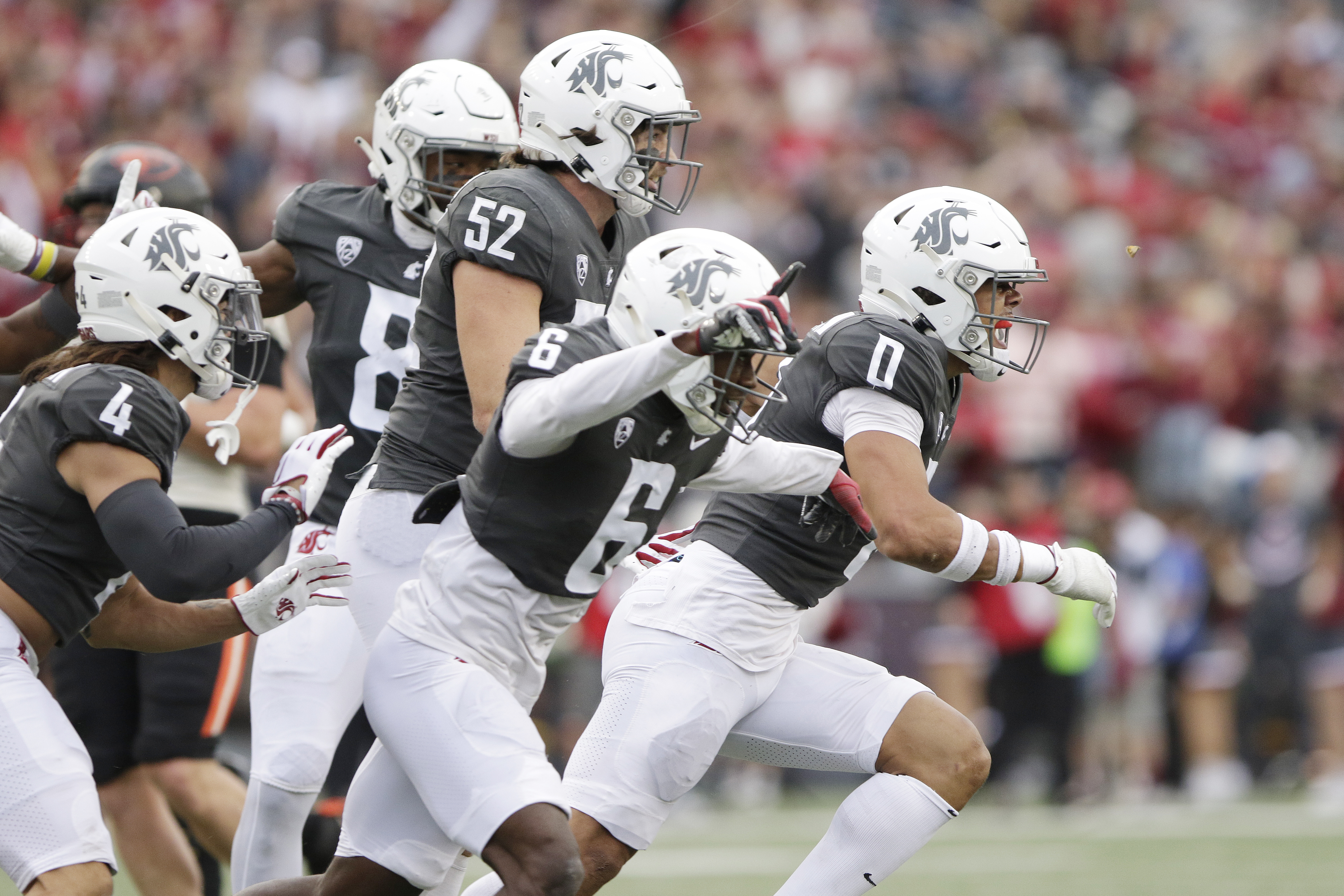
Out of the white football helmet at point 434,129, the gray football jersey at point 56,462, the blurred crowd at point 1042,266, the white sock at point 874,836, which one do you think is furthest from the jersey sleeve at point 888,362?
the blurred crowd at point 1042,266

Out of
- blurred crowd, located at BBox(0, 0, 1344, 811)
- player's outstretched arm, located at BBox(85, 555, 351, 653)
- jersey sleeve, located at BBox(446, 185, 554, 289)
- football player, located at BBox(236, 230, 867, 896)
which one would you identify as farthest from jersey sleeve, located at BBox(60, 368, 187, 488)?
blurred crowd, located at BBox(0, 0, 1344, 811)

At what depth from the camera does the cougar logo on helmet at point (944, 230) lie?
426 centimetres

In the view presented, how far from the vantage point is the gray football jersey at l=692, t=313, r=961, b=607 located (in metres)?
4.02

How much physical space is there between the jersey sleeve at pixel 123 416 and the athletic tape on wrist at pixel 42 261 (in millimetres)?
1155

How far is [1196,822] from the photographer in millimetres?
9039

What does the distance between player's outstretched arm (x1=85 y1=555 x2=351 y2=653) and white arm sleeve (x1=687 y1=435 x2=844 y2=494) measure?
0.86 meters

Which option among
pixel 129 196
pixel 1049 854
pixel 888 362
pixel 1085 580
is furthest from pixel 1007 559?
pixel 1049 854

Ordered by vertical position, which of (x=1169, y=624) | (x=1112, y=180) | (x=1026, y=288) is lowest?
(x=1169, y=624)

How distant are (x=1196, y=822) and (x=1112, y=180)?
5201 mm

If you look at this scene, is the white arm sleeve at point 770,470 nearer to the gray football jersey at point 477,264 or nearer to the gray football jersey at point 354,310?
the gray football jersey at point 477,264

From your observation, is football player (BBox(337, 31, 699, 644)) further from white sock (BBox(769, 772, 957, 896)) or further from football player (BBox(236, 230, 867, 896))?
white sock (BBox(769, 772, 957, 896))

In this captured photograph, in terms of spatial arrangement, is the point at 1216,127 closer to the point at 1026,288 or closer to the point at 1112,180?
the point at 1112,180

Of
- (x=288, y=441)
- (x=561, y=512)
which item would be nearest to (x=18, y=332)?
(x=288, y=441)

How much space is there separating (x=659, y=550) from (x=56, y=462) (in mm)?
1517
